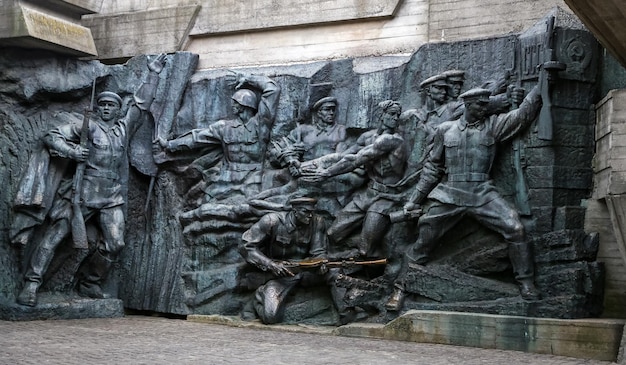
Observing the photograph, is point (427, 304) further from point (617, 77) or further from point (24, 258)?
point (24, 258)

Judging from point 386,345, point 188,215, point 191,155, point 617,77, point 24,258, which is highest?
point 617,77

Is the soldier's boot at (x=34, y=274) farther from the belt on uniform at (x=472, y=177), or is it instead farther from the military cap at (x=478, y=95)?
the military cap at (x=478, y=95)

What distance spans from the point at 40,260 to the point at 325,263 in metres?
3.98

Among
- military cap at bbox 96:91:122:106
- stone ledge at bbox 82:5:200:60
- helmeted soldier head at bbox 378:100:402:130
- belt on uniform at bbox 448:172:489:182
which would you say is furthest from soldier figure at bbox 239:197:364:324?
stone ledge at bbox 82:5:200:60

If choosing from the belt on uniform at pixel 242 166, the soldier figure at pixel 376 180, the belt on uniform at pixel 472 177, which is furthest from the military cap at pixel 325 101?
the belt on uniform at pixel 472 177

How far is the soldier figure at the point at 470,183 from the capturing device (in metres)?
9.90

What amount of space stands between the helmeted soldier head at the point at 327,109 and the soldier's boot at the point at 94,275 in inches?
144

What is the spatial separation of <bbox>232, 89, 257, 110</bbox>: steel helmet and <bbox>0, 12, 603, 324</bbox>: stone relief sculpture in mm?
20

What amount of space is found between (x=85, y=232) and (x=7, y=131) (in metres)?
1.80

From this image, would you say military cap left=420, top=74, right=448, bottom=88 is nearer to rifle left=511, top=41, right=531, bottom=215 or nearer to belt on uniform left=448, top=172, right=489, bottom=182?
rifle left=511, top=41, right=531, bottom=215

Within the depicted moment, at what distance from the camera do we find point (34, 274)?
11.7 metres

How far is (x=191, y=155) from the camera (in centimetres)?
1273

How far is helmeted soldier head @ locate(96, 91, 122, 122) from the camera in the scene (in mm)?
12500

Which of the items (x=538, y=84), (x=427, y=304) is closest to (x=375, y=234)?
(x=427, y=304)
